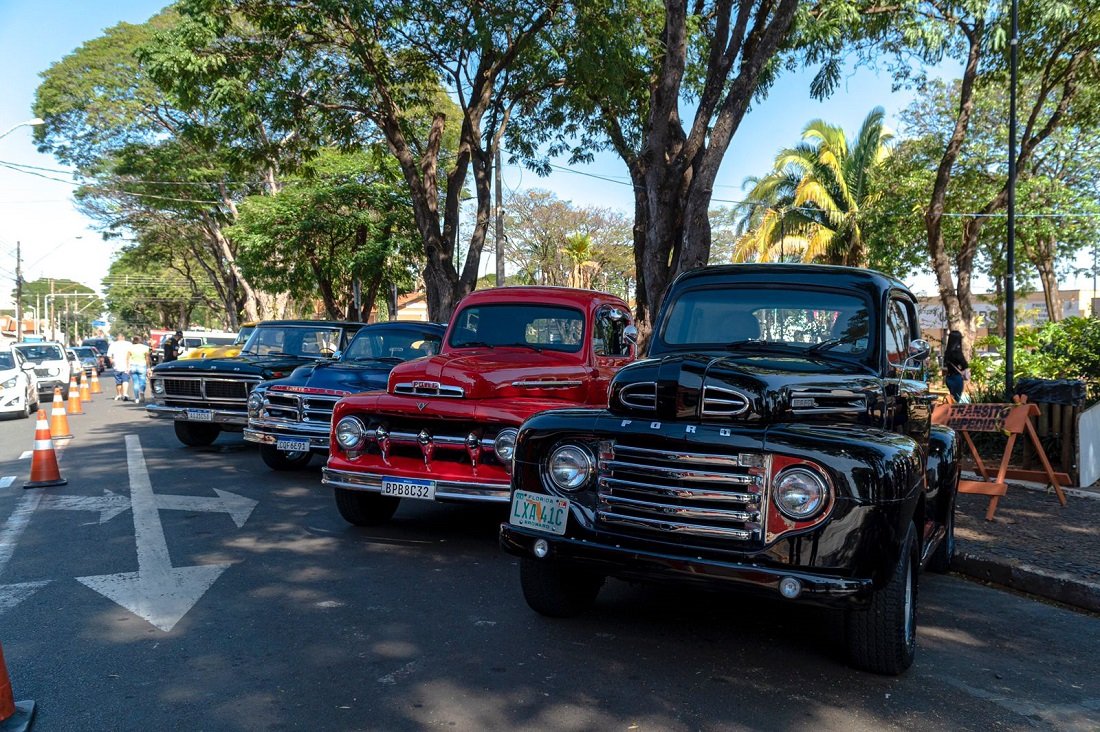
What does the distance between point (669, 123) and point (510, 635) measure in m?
9.22

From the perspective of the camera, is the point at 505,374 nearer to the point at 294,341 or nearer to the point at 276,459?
the point at 276,459

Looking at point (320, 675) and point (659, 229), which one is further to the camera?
point (659, 229)

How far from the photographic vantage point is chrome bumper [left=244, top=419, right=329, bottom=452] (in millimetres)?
9594

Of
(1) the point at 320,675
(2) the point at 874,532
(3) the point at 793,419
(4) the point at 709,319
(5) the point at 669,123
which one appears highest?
(5) the point at 669,123

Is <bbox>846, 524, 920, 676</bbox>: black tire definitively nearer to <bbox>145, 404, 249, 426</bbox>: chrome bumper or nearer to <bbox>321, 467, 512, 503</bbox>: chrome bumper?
<bbox>321, 467, 512, 503</bbox>: chrome bumper

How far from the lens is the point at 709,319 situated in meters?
5.71

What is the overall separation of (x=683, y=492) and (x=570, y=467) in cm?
64

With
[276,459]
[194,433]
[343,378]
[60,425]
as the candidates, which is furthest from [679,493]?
[60,425]

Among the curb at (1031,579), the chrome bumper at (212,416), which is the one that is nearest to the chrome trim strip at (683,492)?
the curb at (1031,579)

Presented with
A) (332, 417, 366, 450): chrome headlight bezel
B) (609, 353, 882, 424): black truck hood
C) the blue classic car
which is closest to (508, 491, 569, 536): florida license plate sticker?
(609, 353, 882, 424): black truck hood

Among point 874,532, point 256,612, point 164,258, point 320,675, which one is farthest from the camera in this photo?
point 164,258

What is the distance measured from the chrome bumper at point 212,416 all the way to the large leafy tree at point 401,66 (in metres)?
6.89

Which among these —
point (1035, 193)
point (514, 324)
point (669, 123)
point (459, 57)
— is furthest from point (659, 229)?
point (1035, 193)

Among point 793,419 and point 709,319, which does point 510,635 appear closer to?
point 793,419
